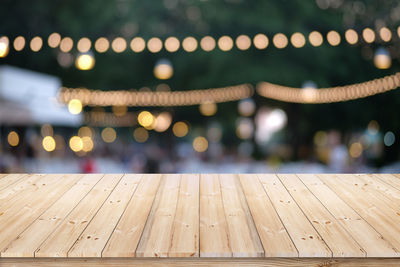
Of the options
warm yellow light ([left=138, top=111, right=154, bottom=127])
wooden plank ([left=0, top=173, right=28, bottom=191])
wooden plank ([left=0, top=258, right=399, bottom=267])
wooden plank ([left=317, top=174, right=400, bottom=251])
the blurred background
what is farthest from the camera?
warm yellow light ([left=138, top=111, right=154, bottom=127])

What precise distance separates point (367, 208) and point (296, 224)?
70cm

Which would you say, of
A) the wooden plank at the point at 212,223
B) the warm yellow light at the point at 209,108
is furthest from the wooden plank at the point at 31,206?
the warm yellow light at the point at 209,108

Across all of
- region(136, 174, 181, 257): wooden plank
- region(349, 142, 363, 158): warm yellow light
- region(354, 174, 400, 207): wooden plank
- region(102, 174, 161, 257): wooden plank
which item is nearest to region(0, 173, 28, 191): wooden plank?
region(102, 174, 161, 257): wooden plank

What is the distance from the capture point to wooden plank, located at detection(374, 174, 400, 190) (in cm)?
394

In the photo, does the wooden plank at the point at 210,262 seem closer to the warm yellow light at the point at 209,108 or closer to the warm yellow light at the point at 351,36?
the warm yellow light at the point at 351,36

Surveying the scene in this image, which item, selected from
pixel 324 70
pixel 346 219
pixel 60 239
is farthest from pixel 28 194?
pixel 324 70

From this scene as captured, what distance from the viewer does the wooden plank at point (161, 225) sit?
2.34 metres

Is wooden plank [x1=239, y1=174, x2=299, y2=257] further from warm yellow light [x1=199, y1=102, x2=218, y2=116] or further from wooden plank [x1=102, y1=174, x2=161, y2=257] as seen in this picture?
warm yellow light [x1=199, y1=102, x2=218, y2=116]

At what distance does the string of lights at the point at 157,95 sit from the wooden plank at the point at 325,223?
950 centimetres

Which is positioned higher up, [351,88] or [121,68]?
[121,68]

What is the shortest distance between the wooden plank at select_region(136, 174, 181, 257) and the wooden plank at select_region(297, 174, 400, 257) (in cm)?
107

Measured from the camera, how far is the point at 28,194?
11.6 ft

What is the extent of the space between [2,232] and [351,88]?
11818 millimetres

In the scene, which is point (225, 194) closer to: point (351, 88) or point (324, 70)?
point (324, 70)
